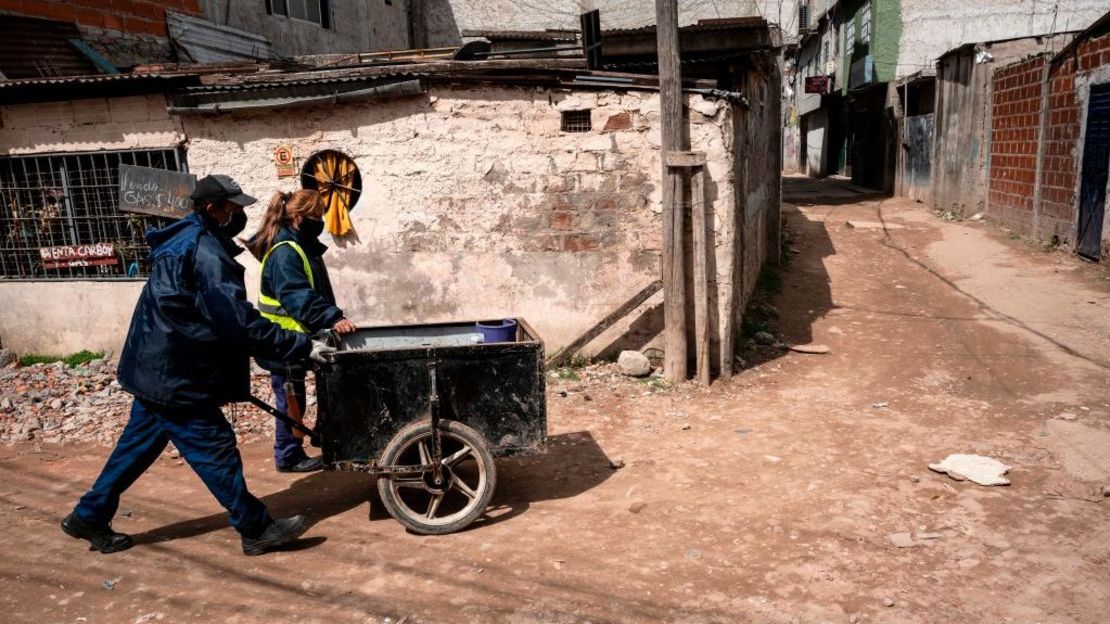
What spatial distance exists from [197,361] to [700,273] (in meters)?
4.06

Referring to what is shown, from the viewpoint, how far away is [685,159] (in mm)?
6188

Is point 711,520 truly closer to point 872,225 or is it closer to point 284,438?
point 284,438

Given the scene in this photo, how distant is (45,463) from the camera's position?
560 cm

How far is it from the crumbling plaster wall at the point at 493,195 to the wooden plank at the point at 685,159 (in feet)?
0.85

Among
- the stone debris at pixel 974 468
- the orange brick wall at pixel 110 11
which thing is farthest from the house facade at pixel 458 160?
the stone debris at pixel 974 468

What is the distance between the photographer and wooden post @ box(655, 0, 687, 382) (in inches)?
241

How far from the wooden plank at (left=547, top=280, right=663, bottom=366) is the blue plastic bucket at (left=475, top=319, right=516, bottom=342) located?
7.16 ft

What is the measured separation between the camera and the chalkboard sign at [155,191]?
288 inches

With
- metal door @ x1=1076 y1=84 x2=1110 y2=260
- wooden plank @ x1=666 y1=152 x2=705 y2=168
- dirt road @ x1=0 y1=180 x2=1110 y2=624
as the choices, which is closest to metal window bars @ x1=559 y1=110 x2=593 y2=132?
wooden plank @ x1=666 y1=152 x2=705 y2=168

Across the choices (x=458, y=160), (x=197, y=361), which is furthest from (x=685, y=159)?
(x=197, y=361)

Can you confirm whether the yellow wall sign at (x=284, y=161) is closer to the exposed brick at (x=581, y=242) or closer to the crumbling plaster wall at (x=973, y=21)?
the exposed brick at (x=581, y=242)

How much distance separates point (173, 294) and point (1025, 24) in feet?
68.3

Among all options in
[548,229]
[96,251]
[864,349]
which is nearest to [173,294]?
[548,229]

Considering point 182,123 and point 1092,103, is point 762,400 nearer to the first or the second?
point 182,123
